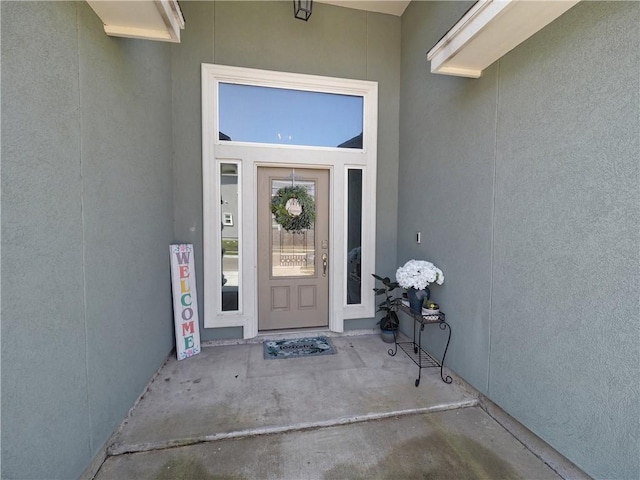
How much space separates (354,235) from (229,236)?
62.2 inches

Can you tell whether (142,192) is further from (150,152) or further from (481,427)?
(481,427)

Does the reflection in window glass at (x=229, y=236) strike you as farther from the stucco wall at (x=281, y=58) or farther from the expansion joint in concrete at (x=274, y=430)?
the expansion joint in concrete at (x=274, y=430)

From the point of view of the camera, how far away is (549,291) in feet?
5.69

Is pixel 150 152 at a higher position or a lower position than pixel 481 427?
higher

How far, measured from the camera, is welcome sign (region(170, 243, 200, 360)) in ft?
9.62

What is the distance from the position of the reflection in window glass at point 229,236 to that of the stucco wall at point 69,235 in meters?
0.98

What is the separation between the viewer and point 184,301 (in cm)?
300

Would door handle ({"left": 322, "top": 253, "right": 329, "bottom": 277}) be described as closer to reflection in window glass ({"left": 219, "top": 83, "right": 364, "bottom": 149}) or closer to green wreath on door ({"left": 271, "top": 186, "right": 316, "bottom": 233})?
green wreath on door ({"left": 271, "top": 186, "right": 316, "bottom": 233})

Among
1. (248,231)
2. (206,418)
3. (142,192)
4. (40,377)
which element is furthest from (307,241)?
(40,377)

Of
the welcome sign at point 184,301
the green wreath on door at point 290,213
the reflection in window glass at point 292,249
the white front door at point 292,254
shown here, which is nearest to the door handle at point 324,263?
the white front door at point 292,254

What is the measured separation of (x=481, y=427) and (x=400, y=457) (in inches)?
28.8

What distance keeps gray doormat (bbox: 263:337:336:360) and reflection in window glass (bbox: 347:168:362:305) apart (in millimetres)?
654

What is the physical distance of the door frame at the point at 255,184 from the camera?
3170 mm

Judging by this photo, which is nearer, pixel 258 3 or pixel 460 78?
pixel 460 78
